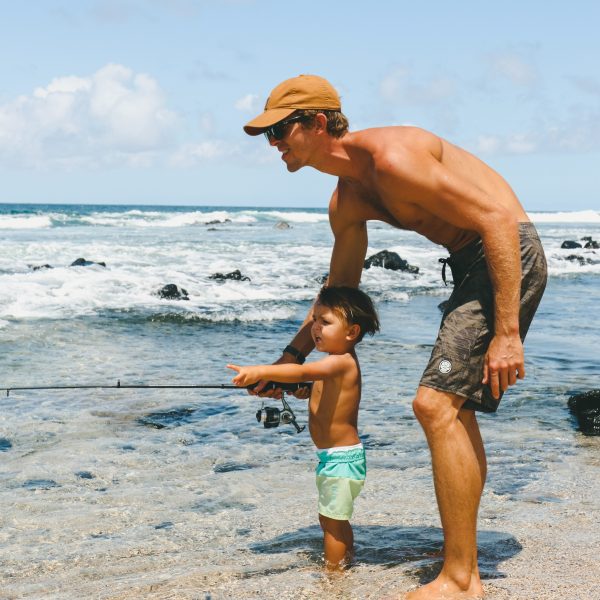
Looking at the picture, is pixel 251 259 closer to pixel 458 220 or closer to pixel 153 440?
pixel 153 440

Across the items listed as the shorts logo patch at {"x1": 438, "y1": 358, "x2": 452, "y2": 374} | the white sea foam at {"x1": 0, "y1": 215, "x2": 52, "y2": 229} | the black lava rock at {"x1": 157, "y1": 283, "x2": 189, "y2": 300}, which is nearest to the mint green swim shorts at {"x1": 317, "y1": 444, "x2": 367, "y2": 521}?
the shorts logo patch at {"x1": 438, "y1": 358, "x2": 452, "y2": 374}

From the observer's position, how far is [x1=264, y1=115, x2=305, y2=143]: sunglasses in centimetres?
338

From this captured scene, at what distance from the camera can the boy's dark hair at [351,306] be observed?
3.69 metres

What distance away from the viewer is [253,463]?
5406 mm

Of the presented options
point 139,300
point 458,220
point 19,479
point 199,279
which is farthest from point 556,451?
point 199,279

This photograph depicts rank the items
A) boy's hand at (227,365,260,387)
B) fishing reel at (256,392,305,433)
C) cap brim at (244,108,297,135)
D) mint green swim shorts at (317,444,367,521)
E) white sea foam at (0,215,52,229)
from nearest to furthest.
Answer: cap brim at (244,108,297,135) < boy's hand at (227,365,260,387) < mint green swim shorts at (317,444,367,521) < fishing reel at (256,392,305,433) < white sea foam at (0,215,52,229)

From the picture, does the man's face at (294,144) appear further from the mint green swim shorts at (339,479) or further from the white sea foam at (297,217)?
the white sea foam at (297,217)

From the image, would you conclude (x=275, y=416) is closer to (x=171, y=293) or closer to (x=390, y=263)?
(x=171, y=293)

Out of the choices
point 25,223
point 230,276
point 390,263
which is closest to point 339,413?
point 230,276

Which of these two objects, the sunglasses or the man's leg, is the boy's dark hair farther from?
the sunglasses

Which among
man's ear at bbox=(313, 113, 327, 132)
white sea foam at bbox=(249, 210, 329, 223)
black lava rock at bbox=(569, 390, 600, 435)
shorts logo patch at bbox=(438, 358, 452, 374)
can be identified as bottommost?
black lava rock at bbox=(569, 390, 600, 435)

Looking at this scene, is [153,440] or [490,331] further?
Result: [153,440]

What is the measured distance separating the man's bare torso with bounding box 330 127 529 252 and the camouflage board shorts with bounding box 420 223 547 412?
115 mm

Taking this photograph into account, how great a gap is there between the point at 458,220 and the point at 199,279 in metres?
15.0
